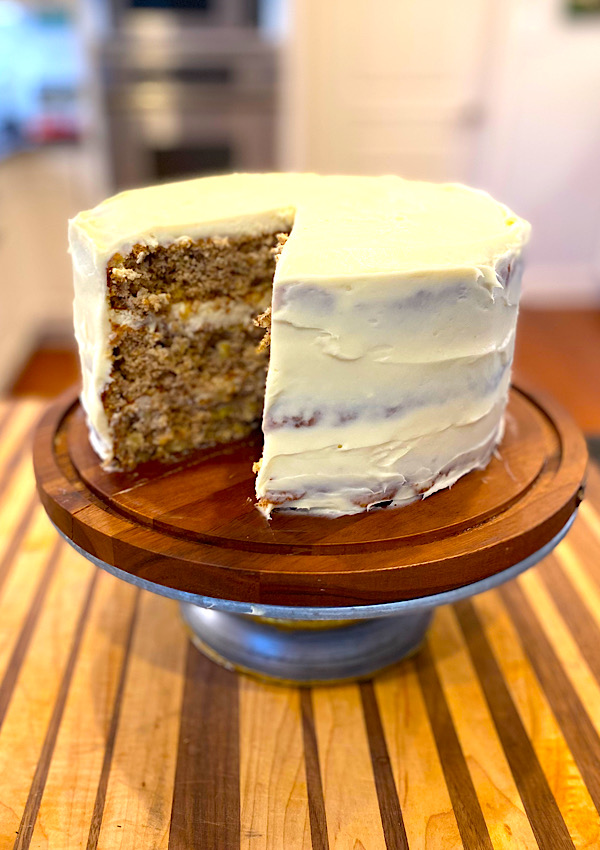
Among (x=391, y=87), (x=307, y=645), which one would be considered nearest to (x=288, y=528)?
(x=307, y=645)

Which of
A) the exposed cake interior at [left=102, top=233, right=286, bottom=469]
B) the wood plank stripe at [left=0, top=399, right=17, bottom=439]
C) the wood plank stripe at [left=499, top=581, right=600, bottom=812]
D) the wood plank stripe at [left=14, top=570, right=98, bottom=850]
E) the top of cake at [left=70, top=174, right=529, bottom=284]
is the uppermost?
the top of cake at [left=70, top=174, right=529, bottom=284]

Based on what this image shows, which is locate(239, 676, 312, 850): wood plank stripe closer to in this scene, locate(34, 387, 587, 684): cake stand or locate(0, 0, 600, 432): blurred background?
locate(34, 387, 587, 684): cake stand

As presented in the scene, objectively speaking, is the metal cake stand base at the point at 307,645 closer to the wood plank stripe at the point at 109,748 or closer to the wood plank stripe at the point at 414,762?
the wood plank stripe at the point at 414,762

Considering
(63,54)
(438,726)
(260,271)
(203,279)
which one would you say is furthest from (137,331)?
(63,54)

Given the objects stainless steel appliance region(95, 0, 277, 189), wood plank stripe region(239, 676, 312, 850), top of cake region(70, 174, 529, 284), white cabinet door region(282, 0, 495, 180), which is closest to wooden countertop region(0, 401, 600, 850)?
wood plank stripe region(239, 676, 312, 850)

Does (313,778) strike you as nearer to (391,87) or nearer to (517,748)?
(517,748)
